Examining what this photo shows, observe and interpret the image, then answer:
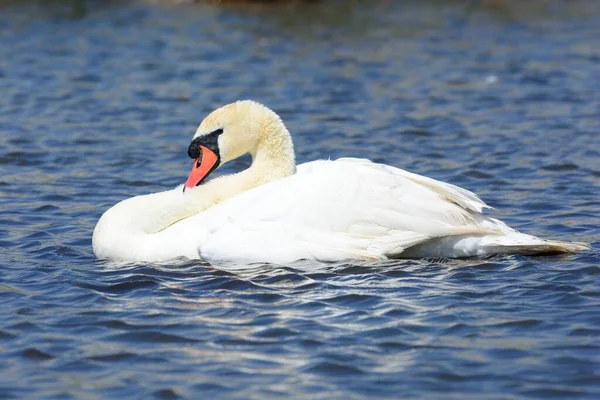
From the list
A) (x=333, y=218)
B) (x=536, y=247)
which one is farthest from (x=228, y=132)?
(x=536, y=247)

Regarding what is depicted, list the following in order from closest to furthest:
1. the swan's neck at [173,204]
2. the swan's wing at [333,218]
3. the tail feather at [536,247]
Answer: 1. the swan's wing at [333,218]
2. the tail feather at [536,247]
3. the swan's neck at [173,204]

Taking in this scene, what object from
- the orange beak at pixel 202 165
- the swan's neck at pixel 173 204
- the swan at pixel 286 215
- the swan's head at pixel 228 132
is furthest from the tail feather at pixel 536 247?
the orange beak at pixel 202 165

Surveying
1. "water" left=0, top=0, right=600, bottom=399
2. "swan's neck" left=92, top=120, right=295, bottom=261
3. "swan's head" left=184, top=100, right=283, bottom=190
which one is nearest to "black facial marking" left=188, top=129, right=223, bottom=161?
"swan's head" left=184, top=100, right=283, bottom=190

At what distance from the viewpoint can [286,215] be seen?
25.7 ft

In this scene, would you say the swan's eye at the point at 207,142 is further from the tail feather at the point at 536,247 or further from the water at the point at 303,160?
the tail feather at the point at 536,247

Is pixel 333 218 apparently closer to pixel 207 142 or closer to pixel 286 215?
pixel 286 215

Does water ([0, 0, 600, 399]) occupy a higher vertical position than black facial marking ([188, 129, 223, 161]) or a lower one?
lower

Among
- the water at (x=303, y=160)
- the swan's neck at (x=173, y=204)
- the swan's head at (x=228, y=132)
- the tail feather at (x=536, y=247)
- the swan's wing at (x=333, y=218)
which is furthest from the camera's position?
the swan's head at (x=228, y=132)

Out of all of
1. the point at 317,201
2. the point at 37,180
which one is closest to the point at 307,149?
the point at 37,180

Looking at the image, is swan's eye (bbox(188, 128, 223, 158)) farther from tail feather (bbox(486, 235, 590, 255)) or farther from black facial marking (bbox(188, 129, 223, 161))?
tail feather (bbox(486, 235, 590, 255))

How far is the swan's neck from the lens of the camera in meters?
8.26

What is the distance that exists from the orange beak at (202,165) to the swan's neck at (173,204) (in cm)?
6

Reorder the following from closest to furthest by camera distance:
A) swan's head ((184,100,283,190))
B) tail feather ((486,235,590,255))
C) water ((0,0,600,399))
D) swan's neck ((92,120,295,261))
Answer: water ((0,0,600,399))
tail feather ((486,235,590,255))
swan's neck ((92,120,295,261))
swan's head ((184,100,283,190))

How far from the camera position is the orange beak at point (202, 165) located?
8.51 m
